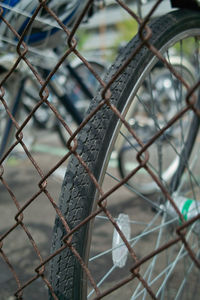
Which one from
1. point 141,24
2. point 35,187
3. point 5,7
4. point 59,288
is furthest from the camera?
point 35,187

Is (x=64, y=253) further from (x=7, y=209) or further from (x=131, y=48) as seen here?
(x=7, y=209)

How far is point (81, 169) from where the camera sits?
2.69ft

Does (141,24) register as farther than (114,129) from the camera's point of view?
No

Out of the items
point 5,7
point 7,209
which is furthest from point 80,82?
point 5,7

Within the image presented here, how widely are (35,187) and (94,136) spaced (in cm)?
174

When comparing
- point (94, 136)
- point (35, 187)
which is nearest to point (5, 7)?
point (94, 136)

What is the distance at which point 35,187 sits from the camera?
2469 millimetres

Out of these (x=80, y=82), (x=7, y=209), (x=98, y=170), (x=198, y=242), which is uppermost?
(x=80, y=82)

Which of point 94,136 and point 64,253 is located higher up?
point 94,136

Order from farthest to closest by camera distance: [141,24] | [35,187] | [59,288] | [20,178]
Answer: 1. [20,178]
2. [35,187]
3. [59,288]
4. [141,24]

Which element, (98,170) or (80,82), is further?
(80,82)

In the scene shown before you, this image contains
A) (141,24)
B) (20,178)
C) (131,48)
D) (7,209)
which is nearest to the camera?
(141,24)

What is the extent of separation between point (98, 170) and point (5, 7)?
2.66 feet

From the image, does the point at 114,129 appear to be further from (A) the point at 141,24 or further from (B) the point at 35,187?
(B) the point at 35,187
